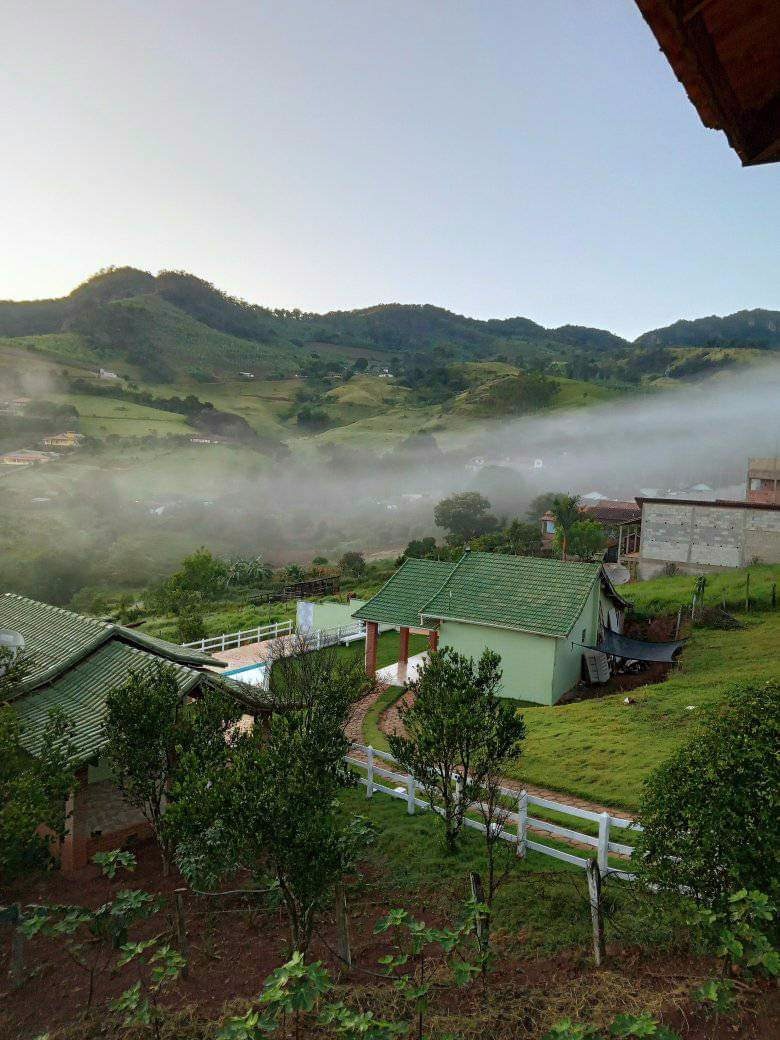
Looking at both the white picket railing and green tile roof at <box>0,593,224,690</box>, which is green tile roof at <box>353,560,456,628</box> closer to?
the white picket railing

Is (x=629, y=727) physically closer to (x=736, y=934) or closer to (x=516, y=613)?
(x=516, y=613)

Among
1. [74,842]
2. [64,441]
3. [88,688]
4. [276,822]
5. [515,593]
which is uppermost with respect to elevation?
[64,441]

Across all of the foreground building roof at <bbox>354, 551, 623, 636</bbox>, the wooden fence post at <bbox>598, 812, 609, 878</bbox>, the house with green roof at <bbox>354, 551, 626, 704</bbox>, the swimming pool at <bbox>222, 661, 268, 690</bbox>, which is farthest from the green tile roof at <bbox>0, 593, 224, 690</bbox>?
the wooden fence post at <bbox>598, 812, 609, 878</bbox>

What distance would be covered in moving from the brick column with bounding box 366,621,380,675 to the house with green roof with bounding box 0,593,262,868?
7957mm

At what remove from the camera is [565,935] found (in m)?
7.93

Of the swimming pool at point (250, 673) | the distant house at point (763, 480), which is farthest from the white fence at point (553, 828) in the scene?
the distant house at point (763, 480)

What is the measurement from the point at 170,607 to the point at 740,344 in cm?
17395

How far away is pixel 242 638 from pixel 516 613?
14.9m

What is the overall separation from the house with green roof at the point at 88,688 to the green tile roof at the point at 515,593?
8.46 meters

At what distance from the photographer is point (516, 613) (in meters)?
20.3

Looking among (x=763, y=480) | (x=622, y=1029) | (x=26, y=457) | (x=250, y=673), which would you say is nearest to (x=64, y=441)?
(x=26, y=457)

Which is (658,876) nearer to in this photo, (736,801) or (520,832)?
(736,801)

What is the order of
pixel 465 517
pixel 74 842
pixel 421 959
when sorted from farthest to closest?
pixel 465 517
pixel 74 842
pixel 421 959

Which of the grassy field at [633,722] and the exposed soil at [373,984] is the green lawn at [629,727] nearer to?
the grassy field at [633,722]
